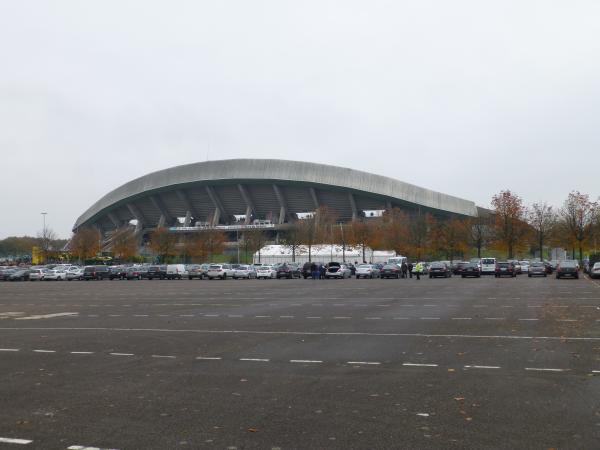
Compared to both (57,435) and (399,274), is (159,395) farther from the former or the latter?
(399,274)

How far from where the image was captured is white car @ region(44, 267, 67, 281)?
65.8m

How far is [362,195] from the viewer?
12862 centimetres

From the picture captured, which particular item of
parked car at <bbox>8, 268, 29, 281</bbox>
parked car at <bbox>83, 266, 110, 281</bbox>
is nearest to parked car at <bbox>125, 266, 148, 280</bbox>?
parked car at <bbox>83, 266, 110, 281</bbox>

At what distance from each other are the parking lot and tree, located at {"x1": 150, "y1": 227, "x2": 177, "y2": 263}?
76.2m

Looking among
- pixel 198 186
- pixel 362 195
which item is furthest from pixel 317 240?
pixel 198 186

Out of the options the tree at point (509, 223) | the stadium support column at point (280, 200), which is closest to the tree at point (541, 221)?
the tree at point (509, 223)

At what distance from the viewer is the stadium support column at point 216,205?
134000 millimetres

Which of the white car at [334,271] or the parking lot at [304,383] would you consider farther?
the white car at [334,271]

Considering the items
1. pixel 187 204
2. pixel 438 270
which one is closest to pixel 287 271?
pixel 438 270

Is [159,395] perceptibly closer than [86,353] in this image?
Yes

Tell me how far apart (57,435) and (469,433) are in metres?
4.20

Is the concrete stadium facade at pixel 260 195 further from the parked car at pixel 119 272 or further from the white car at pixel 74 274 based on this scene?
the white car at pixel 74 274

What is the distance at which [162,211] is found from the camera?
14288 cm

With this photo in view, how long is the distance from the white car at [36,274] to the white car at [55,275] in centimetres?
42
